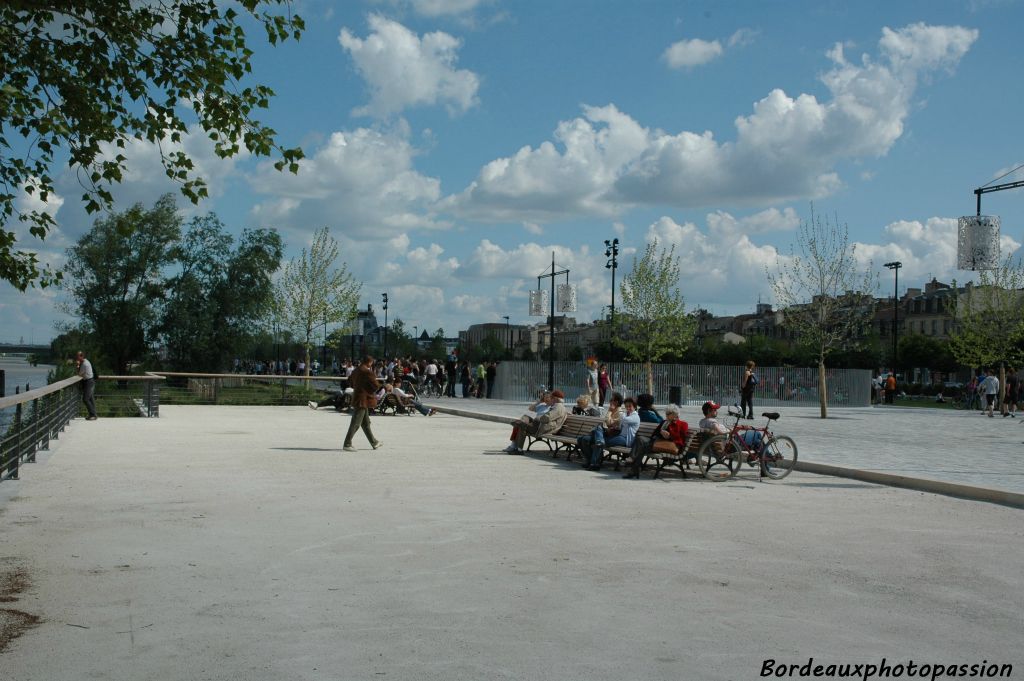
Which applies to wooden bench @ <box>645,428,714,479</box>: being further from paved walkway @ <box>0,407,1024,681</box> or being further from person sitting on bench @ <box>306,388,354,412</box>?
person sitting on bench @ <box>306,388,354,412</box>

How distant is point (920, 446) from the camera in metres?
20.2

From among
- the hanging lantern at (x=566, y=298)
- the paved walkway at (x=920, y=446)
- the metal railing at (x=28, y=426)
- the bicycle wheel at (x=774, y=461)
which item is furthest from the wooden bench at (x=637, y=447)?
the hanging lantern at (x=566, y=298)

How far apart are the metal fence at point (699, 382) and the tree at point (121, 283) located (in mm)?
17540

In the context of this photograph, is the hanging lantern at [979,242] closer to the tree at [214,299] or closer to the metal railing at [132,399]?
the metal railing at [132,399]

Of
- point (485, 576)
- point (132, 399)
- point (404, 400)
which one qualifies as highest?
point (404, 400)

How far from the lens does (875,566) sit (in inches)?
309

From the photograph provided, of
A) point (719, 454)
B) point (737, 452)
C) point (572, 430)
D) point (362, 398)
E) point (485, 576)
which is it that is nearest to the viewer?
point (485, 576)

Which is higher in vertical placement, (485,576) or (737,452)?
(737,452)

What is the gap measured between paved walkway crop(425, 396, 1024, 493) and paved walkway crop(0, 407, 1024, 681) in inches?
75.3

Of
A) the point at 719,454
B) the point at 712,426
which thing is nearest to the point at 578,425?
the point at 712,426

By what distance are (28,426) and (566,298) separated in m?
30.8

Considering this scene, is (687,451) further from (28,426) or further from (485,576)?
(28,426)

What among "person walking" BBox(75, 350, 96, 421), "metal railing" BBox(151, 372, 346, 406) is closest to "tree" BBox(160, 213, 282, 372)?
"metal railing" BBox(151, 372, 346, 406)

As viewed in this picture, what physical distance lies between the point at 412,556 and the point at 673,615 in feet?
8.07
